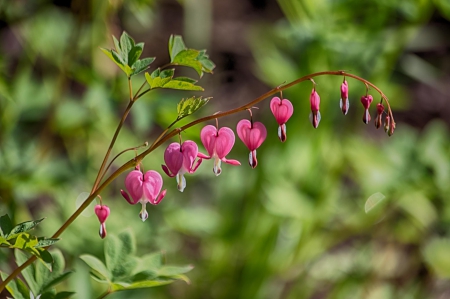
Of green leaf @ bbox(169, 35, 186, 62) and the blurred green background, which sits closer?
green leaf @ bbox(169, 35, 186, 62)

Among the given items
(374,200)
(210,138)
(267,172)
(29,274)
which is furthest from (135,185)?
(267,172)

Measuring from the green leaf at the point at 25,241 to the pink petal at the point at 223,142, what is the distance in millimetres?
290

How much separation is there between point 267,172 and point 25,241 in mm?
1384

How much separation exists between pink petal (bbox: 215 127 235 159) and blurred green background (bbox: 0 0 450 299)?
685 mm

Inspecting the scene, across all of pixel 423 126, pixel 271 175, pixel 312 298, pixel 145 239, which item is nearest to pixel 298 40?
pixel 271 175

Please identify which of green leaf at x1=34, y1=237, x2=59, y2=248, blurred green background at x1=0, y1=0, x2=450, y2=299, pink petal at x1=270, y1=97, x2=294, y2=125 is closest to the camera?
green leaf at x1=34, y1=237, x2=59, y2=248

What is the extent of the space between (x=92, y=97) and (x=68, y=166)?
22cm

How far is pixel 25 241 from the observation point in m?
0.82

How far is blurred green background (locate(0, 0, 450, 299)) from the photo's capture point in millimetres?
1751

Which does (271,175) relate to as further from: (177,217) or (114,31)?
(114,31)

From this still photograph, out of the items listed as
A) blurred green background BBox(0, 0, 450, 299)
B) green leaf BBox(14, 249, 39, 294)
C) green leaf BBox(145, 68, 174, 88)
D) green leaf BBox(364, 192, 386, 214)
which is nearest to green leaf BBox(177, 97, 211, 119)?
green leaf BBox(145, 68, 174, 88)

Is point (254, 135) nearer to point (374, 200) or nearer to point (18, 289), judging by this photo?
point (18, 289)

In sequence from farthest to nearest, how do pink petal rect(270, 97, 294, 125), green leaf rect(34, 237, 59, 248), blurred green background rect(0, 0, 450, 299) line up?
blurred green background rect(0, 0, 450, 299) < pink petal rect(270, 97, 294, 125) < green leaf rect(34, 237, 59, 248)

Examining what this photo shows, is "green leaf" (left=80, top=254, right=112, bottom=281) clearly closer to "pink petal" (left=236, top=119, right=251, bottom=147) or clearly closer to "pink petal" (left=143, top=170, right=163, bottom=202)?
"pink petal" (left=143, top=170, right=163, bottom=202)
